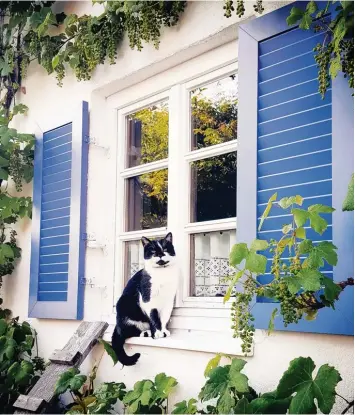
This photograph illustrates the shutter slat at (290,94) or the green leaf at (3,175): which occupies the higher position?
the shutter slat at (290,94)

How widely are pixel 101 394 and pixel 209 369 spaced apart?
2.73 feet

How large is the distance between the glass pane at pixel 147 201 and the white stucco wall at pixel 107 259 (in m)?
0.18

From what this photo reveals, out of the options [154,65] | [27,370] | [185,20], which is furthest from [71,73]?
[27,370]

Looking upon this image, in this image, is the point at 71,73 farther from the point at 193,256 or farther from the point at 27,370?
the point at 27,370

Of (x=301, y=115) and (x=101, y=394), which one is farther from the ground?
(x=301, y=115)

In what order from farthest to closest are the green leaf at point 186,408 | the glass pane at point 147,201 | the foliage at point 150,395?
the glass pane at point 147,201 < the foliage at point 150,395 < the green leaf at point 186,408

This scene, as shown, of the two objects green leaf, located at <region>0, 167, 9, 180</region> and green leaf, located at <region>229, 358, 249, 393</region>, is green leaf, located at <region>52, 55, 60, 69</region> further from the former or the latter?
green leaf, located at <region>229, 358, 249, 393</region>

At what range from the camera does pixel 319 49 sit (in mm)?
2461

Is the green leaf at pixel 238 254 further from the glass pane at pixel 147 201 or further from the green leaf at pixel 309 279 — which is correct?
the glass pane at pixel 147 201

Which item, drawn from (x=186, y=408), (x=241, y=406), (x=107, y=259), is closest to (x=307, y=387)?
(x=241, y=406)

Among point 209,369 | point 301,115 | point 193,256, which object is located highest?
point 301,115

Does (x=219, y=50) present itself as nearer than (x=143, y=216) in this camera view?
Yes

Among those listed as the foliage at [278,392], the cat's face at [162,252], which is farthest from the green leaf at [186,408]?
the cat's face at [162,252]

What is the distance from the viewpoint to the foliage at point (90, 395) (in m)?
3.25
